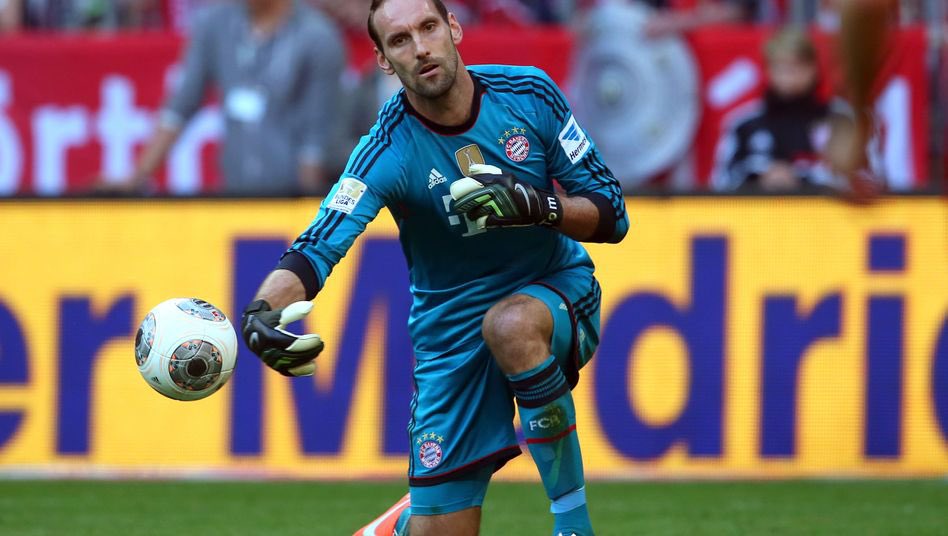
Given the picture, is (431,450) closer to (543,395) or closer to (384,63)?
(543,395)

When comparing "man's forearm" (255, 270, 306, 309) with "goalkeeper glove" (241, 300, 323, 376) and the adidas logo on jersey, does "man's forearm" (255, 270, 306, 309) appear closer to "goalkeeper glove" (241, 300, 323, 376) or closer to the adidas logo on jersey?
"goalkeeper glove" (241, 300, 323, 376)

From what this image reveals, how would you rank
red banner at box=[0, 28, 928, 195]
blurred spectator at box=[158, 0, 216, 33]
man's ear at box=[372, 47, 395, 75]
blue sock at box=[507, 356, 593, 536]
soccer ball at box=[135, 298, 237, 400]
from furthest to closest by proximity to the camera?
blurred spectator at box=[158, 0, 216, 33]
red banner at box=[0, 28, 928, 195]
man's ear at box=[372, 47, 395, 75]
blue sock at box=[507, 356, 593, 536]
soccer ball at box=[135, 298, 237, 400]

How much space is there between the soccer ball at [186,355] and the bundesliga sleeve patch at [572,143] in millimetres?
1419

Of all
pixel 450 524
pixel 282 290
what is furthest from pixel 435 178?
pixel 450 524

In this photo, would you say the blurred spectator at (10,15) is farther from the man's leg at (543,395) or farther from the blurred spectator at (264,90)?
the man's leg at (543,395)

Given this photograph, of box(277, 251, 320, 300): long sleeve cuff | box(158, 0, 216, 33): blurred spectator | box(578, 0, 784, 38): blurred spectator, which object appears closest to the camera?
box(277, 251, 320, 300): long sleeve cuff

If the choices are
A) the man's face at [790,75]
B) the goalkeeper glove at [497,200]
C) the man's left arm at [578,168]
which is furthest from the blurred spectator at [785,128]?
the goalkeeper glove at [497,200]

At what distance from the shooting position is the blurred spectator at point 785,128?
9.84 m

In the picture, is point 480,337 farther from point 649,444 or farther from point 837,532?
point 649,444

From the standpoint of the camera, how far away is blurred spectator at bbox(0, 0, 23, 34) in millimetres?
11750

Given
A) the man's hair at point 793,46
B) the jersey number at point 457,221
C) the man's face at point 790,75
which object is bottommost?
the jersey number at point 457,221

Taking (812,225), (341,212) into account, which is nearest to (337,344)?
(812,225)

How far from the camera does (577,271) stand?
19.7ft

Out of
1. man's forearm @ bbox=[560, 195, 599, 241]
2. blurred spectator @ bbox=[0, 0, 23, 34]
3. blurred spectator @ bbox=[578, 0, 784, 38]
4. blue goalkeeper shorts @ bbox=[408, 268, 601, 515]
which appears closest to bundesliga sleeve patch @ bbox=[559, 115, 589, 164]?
man's forearm @ bbox=[560, 195, 599, 241]
